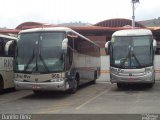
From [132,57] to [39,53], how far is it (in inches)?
245

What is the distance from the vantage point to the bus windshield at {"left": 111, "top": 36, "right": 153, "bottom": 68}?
895 inches

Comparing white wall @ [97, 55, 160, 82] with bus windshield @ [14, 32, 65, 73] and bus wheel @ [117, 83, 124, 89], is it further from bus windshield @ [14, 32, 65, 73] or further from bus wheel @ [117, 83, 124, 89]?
bus windshield @ [14, 32, 65, 73]

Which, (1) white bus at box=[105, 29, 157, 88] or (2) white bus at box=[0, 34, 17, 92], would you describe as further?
(1) white bus at box=[105, 29, 157, 88]

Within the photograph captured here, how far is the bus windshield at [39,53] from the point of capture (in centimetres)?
1856

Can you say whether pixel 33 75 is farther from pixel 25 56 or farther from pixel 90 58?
pixel 90 58

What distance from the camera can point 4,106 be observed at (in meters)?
16.3

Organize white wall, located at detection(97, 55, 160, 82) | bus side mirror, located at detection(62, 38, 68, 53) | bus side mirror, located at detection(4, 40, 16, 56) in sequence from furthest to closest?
1. white wall, located at detection(97, 55, 160, 82)
2. bus side mirror, located at detection(4, 40, 16, 56)
3. bus side mirror, located at detection(62, 38, 68, 53)

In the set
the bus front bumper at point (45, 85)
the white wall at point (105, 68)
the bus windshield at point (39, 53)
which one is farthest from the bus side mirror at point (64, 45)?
the white wall at point (105, 68)

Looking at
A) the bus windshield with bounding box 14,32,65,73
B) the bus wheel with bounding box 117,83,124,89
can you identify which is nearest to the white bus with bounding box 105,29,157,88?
the bus wheel with bounding box 117,83,124,89

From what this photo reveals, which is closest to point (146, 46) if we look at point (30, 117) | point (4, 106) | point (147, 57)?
point (147, 57)

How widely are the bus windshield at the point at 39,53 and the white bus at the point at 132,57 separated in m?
5.07

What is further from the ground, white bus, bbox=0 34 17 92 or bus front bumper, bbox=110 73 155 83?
white bus, bbox=0 34 17 92

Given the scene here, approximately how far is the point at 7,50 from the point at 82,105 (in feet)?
20.0

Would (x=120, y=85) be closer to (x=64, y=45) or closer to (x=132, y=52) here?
(x=132, y=52)
